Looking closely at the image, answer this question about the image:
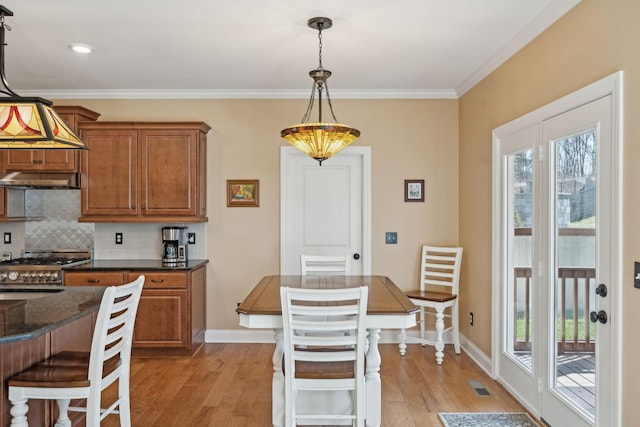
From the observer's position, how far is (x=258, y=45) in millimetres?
3422

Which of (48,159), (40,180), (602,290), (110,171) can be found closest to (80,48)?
(110,171)

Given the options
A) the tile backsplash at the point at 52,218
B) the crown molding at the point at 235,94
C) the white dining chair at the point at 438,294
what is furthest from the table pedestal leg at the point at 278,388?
the tile backsplash at the point at 52,218

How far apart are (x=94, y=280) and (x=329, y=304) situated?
255 cm

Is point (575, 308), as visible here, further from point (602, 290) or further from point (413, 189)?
point (413, 189)

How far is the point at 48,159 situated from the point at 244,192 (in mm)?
1909

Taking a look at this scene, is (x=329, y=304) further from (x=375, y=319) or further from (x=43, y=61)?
(x=43, y=61)

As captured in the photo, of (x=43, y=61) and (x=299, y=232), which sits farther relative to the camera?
(x=299, y=232)

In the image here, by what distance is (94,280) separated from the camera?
417cm

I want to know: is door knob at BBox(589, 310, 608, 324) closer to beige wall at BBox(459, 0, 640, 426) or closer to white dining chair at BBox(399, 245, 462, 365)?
beige wall at BBox(459, 0, 640, 426)

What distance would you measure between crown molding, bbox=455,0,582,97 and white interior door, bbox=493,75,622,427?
1.79 feet

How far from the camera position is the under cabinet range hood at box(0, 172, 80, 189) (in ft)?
14.1

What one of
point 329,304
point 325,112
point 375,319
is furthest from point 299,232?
point 375,319

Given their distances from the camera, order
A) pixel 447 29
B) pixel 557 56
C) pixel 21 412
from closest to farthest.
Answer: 1. pixel 21 412
2. pixel 557 56
3. pixel 447 29

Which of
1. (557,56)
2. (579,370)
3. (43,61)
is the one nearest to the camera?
(579,370)
